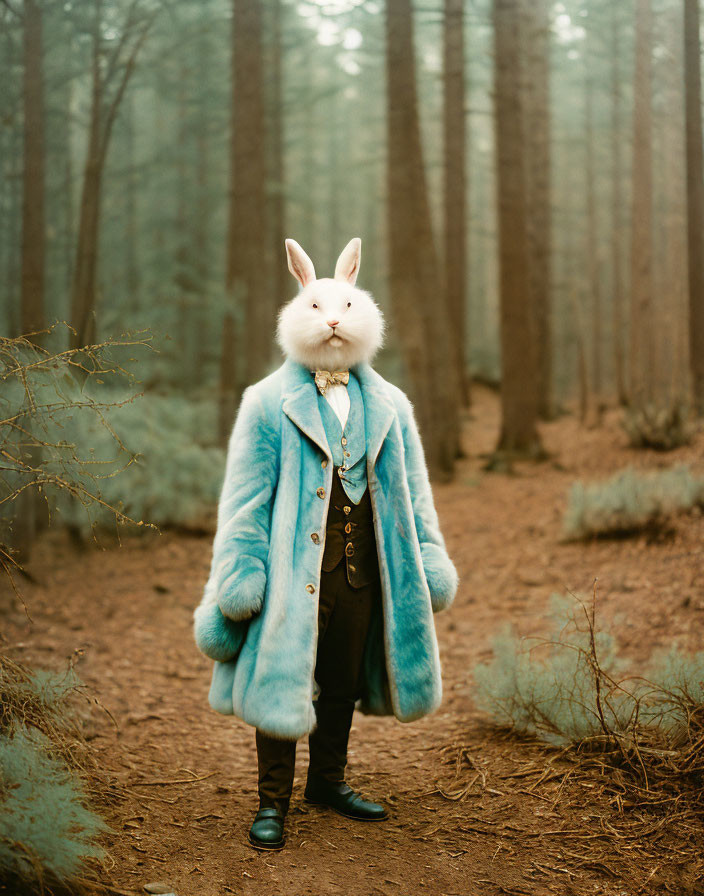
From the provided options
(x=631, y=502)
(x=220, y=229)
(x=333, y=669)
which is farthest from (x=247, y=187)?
(x=333, y=669)

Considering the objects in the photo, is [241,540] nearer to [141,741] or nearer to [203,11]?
[141,741]

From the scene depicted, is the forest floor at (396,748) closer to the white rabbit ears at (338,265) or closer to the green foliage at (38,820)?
the green foliage at (38,820)

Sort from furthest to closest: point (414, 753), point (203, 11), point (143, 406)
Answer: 1. point (203, 11)
2. point (143, 406)
3. point (414, 753)

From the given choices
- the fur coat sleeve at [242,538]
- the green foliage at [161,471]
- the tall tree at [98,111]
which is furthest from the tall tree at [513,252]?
the fur coat sleeve at [242,538]

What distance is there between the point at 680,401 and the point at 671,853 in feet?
21.5

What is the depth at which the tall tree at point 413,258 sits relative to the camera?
9.53 m

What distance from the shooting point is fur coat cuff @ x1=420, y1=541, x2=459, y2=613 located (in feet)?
10.4

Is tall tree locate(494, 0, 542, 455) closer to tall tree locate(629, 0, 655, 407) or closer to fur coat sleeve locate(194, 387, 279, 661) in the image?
tall tree locate(629, 0, 655, 407)

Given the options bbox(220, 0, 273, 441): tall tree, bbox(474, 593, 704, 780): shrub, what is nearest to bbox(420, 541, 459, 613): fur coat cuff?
bbox(474, 593, 704, 780): shrub

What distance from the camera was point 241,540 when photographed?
2918 mm

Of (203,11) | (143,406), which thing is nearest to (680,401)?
(143,406)

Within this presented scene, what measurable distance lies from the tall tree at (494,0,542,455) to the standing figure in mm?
7097

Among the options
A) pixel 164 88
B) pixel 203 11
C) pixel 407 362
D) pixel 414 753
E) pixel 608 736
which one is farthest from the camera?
pixel 164 88

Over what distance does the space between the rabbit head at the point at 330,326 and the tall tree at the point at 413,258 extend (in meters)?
6.43
